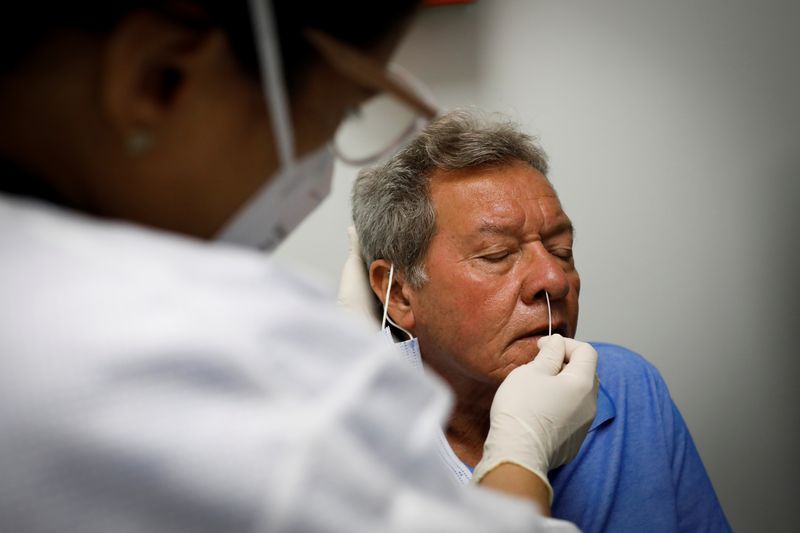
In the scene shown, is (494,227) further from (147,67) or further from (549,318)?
(147,67)

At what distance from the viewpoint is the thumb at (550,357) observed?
1.20 metres

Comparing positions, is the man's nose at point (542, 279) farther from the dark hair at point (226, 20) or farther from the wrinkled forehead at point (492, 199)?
the dark hair at point (226, 20)

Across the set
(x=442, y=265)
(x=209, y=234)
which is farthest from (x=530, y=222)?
(x=209, y=234)

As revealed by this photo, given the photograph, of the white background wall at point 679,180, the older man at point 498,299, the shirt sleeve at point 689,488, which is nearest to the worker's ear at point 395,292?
the older man at point 498,299

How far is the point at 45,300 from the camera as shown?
1.46ft

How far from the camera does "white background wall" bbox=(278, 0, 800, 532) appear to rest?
6.24 feet

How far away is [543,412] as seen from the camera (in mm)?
1069

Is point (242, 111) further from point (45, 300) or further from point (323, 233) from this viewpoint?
point (323, 233)

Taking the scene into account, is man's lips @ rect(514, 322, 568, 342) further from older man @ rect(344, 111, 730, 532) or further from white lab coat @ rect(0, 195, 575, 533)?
white lab coat @ rect(0, 195, 575, 533)

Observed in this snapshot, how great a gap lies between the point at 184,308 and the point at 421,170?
1.10m

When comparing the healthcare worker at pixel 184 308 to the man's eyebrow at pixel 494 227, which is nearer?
the healthcare worker at pixel 184 308

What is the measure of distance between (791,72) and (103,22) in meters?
2.05

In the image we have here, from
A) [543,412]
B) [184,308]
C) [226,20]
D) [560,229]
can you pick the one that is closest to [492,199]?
[560,229]

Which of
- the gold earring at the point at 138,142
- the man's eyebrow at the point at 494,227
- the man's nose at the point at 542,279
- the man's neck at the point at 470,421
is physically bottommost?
the man's neck at the point at 470,421
